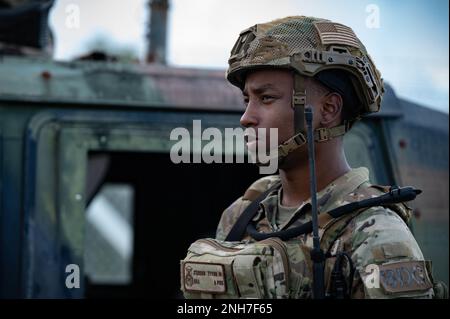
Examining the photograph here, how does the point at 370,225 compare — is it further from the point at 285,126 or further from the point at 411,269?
the point at 285,126

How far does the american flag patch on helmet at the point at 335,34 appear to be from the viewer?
2.47 meters

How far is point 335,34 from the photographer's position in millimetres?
2482

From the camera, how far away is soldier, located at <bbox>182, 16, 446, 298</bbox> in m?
2.22

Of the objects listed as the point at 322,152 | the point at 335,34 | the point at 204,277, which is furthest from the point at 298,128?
the point at 204,277

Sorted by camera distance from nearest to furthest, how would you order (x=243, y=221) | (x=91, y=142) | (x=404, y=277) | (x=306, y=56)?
(x=404, y=277)
(x=306, y=56)
(x=243, y=221)
(x=91, y=142)

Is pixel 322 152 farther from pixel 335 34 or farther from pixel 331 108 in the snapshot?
pixel 335 34

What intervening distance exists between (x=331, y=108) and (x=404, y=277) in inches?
24.0

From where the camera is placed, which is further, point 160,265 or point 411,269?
point 160,265

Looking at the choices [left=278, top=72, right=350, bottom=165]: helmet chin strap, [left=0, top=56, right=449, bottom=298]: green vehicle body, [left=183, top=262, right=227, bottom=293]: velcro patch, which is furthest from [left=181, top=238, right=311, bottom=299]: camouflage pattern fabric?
[left=0, top=56, right=449, bottom=298]: green vehicle body

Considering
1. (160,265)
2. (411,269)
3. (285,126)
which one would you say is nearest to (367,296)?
(411,269)

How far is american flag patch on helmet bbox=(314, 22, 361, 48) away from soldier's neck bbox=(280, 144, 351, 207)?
0.33 m

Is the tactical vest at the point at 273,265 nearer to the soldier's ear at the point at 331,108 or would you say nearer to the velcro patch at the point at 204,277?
the velcro patch at the point at 204,277

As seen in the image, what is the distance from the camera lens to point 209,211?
647cm

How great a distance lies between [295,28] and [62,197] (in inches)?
76.2
